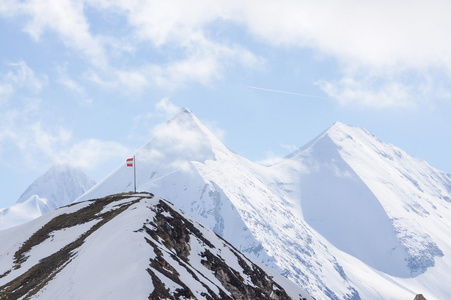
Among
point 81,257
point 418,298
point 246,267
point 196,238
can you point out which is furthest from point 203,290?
point 418,298

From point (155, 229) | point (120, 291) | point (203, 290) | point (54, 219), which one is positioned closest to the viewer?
point (120, 291)

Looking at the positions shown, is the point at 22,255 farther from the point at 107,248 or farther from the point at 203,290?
the point at 203,290

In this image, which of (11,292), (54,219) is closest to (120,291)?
(11,292)

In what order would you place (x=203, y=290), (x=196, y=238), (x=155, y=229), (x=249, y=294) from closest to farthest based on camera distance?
(x=203, y=290) < (x=155, y=229) < (x=249, y=294) < (x=196, y=238)

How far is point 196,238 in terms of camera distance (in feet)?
272

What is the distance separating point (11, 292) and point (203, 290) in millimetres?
22506

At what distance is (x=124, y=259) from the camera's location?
183 feet

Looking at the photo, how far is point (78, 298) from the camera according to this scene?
49438 millimetres

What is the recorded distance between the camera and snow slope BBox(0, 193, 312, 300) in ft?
168

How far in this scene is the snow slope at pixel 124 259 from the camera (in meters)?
51.2

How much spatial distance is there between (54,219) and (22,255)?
15381mm

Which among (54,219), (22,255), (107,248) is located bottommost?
(107,248)

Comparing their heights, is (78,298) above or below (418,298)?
above

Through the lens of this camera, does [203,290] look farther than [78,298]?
Yes
